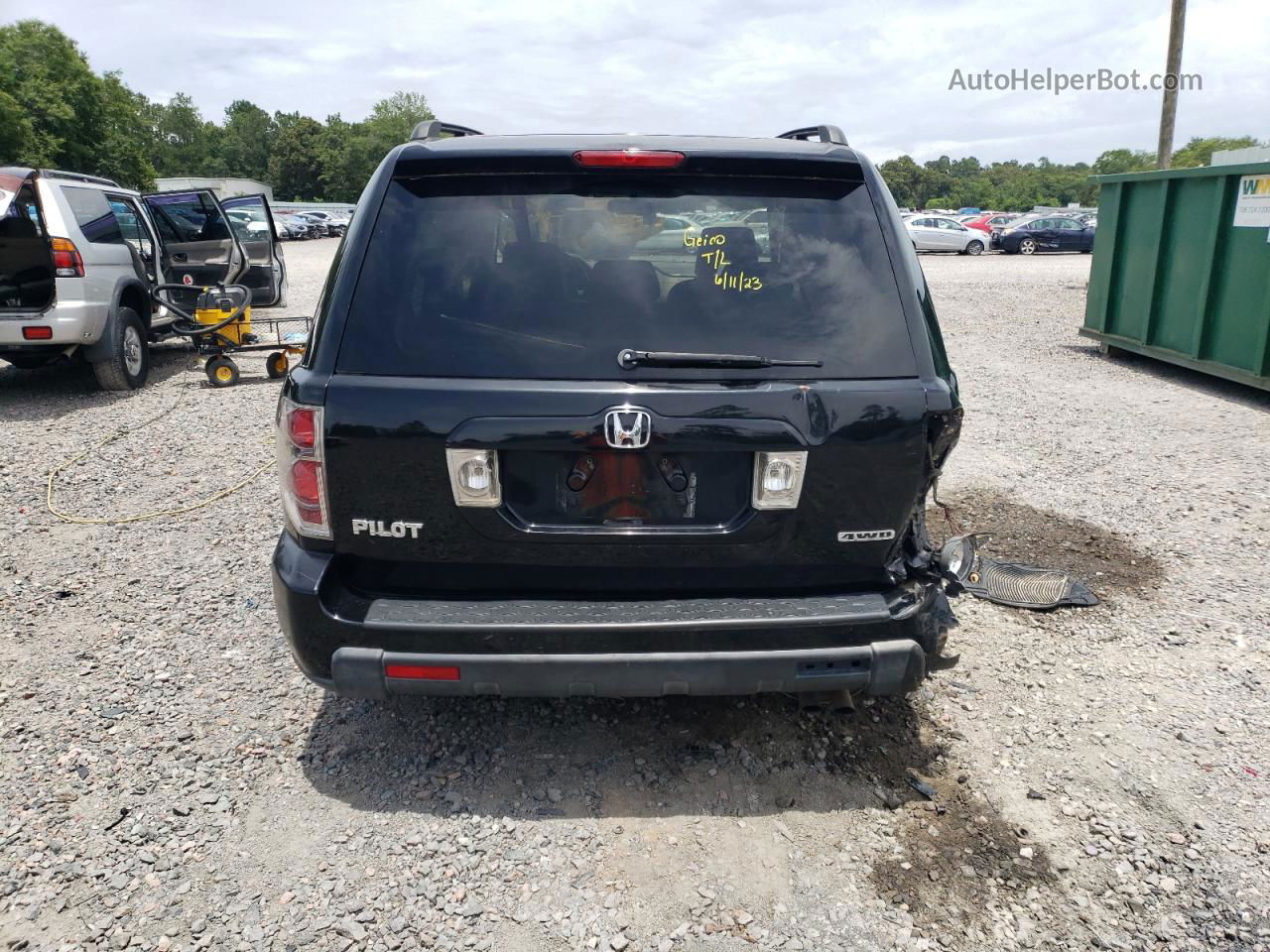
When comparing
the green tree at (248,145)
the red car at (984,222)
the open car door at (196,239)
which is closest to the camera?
the open car door at (196,239)

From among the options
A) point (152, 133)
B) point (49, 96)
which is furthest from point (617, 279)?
point (152, 133)

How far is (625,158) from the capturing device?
2.72 m

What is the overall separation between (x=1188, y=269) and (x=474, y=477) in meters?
9.89

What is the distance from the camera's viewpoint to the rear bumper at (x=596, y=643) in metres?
2.65

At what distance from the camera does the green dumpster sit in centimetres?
879

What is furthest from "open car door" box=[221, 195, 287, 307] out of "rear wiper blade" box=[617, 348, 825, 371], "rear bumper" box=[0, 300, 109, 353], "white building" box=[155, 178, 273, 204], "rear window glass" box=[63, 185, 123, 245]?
"white building" box=[155, 178, 273, 204]

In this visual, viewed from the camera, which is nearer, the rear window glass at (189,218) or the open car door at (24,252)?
the open car door at (24,252)

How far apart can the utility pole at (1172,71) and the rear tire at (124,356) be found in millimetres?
20049

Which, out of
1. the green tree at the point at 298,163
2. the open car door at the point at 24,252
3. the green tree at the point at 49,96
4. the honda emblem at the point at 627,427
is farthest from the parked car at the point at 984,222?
the green tree at the point at 298,163

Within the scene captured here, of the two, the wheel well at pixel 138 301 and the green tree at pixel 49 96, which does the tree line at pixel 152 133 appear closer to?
the green tree at pixel 49 96

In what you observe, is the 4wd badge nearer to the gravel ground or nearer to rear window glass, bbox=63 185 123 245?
the gravel ground

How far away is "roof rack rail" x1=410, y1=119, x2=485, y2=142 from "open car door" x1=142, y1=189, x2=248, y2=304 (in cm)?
910

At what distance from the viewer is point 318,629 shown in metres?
2.71

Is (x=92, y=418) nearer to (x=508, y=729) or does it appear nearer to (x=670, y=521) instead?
(x=508, y=729)
